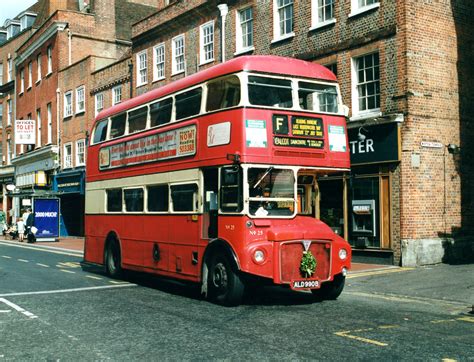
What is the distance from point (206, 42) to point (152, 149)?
1312 cm

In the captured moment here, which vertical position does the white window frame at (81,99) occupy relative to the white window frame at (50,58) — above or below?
below

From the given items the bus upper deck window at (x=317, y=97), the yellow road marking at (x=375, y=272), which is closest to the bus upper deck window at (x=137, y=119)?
the bus upper deck window at (x=317, y=97)

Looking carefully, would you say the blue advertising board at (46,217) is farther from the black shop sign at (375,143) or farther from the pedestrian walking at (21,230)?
the black shop sign at (375,143)

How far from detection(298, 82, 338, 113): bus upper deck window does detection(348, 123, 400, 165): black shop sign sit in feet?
18.6

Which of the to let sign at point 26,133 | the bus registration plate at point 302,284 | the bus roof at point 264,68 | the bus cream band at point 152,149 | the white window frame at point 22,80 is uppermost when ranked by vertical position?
the white window frame at point 22,80

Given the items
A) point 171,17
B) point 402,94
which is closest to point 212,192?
point 402,94

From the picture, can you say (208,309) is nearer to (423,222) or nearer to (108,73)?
(423,222)

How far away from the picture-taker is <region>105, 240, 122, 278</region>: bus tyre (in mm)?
14812

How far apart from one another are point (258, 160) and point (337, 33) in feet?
32.6

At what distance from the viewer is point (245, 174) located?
10.1 m

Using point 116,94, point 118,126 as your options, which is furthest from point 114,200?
point 116,94

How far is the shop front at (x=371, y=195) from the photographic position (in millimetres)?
16672

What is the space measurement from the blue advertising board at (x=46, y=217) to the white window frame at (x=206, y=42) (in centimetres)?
1157

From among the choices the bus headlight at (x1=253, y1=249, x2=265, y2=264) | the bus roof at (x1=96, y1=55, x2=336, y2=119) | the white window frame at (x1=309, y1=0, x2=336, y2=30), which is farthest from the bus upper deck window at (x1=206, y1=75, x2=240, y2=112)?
the white window frame at (x1=309, y1=0, x2=336, y2=30)
